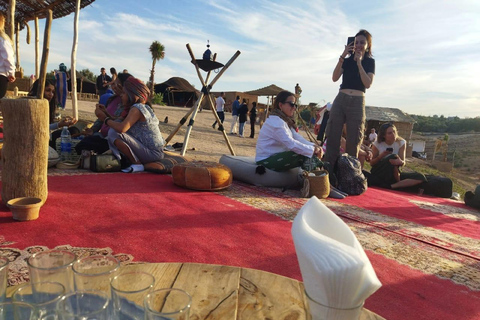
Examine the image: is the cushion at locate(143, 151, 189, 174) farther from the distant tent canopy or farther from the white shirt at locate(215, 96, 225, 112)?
the distant tent canopy

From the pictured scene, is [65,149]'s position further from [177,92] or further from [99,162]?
[177,92]

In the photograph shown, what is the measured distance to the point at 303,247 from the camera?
646 mm

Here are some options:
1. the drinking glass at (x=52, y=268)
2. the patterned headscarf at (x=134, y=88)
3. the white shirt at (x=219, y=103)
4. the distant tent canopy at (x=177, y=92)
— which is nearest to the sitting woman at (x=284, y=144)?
the patterned headscarf at (x=134, y=88)

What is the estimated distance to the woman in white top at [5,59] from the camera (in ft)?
13.6

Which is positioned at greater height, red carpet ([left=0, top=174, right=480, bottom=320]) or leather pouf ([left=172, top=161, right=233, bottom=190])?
leather pouf ([left=172, top=161, right=233, bottom=190])

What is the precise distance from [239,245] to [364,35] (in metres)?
3.65

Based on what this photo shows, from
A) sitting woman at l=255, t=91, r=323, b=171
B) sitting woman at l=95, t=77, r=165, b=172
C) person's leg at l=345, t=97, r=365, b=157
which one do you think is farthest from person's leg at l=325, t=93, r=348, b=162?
sitting woman at l=95, t=77, r=165, b=172

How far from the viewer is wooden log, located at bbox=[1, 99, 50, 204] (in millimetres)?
2555

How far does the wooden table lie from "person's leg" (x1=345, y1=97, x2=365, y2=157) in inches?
166

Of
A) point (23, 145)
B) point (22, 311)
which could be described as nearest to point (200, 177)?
point (23, 145)

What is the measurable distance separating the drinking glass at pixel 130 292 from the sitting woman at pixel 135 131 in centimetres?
409

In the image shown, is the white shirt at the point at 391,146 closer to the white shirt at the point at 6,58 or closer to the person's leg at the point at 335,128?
the person's leg at the point at 335,128

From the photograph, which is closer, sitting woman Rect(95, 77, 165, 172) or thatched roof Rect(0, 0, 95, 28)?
sitting woman Rect(95, 77, 165, 172)

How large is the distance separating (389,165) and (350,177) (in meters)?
1.54
